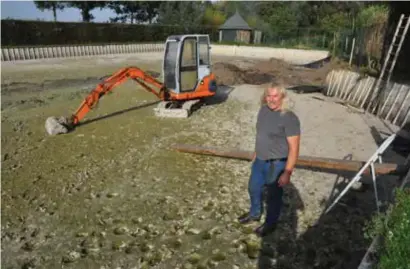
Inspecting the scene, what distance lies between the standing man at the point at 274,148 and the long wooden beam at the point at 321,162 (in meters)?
1.68

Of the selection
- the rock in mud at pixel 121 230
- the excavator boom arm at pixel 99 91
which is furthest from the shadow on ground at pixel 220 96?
the rock in mud at pixel 121 230

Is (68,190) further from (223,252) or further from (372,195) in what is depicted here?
(372,195)

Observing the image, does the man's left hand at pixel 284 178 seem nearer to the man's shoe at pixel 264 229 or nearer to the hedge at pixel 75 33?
the man's shoe at pixel 264 229

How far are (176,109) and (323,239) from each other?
6983mm

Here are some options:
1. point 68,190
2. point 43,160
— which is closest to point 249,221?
point 68,190

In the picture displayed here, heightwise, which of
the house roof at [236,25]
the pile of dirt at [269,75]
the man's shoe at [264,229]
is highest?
the house roof at [236,25]

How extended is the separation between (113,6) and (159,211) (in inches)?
2169

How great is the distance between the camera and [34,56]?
2528 cm

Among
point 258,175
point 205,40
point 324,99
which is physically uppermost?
point 205,40

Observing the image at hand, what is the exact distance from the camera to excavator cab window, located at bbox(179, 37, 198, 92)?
11.0 metres

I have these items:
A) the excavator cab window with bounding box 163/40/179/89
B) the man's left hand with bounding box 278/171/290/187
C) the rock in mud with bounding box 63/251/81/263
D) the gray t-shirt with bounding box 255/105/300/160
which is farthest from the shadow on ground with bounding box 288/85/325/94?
the rock in mud with bounding box 63/251/81/263

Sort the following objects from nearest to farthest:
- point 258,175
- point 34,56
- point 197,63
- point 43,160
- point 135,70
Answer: point 258,175
point 43,160
point 135,70
point 197,63
point 34,56

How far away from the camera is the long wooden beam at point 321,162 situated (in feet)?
17.9

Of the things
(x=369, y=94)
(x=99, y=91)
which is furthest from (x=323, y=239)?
(x=369, y=94)
